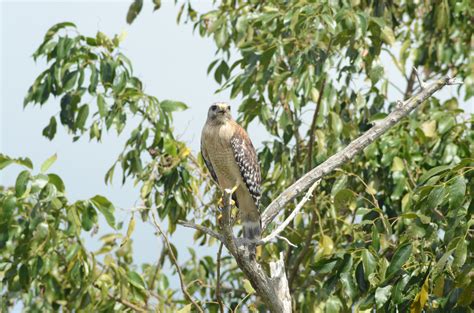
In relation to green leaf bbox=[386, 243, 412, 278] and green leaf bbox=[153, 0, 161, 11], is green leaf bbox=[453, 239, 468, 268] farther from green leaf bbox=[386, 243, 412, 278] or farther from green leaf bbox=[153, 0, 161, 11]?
green leaf bbox=[153, 0, 161, 11]

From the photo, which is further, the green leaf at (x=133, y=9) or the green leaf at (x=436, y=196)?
the green leaf at (x=133, y=9)

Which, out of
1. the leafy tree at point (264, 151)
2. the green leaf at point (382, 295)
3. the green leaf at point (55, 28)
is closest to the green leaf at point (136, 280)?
the leafy tree at point (264, 151)

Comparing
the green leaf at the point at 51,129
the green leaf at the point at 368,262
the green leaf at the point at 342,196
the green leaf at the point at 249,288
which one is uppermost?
the green leaf at the point at 51,129

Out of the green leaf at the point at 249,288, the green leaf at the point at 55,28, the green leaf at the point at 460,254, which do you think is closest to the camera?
the green leaf at the point at 460,254

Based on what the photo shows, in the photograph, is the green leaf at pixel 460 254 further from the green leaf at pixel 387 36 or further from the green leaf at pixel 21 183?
the green leaf at pixel 21 183

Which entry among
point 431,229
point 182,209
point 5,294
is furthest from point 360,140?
point 5,294

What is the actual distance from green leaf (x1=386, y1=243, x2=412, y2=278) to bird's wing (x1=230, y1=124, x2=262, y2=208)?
1.47 metres

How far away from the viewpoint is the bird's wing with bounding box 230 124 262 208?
17.8 feet

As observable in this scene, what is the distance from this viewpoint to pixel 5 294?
21.1 ft

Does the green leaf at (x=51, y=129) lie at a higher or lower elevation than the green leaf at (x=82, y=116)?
higher

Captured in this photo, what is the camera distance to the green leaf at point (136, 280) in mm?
5597

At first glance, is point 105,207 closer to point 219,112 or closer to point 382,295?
point 219,112

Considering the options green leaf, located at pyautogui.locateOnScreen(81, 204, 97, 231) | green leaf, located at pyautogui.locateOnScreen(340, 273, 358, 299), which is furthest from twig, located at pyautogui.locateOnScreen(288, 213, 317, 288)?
green leaf, located at pyautogui.locateOnScreen(340, 273, 358, 299)

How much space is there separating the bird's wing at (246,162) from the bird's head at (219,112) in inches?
4.4
